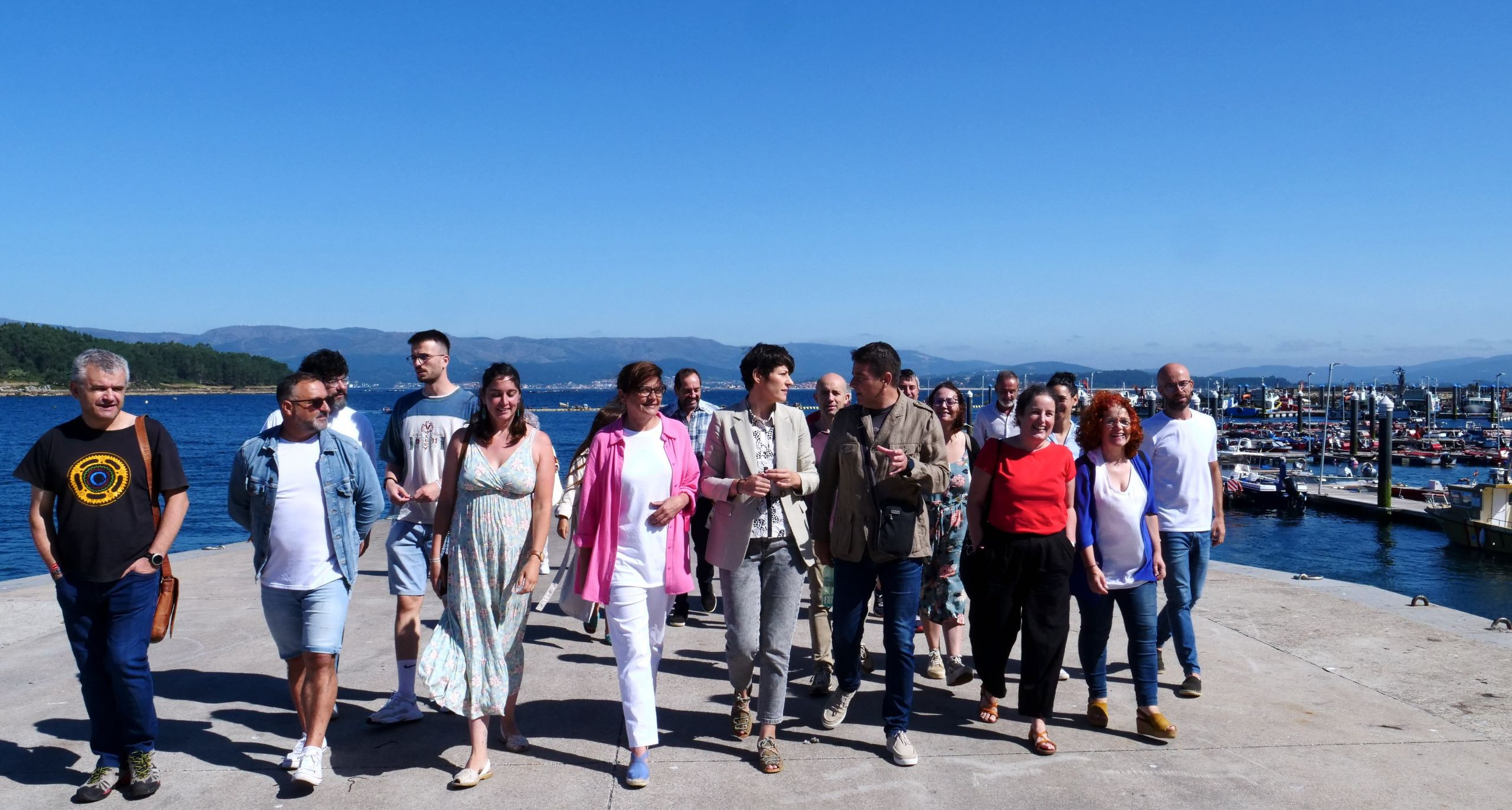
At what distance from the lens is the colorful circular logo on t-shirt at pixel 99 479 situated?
378cm

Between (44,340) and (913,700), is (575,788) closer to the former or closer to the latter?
(913,700)

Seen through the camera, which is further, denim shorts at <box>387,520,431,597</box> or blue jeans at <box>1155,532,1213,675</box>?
blue jeans at <box>1155,532,1213,675</box>

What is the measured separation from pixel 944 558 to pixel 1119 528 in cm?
119

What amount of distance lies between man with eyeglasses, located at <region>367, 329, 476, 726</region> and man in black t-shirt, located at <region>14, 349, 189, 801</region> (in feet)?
3.36

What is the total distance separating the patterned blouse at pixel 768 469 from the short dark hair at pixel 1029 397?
1206 mm

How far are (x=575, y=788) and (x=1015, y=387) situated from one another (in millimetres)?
3944

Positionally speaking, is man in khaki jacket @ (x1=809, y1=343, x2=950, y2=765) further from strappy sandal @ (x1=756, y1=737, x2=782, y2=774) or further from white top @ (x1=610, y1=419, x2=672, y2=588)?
white top @ (x1=610, y1=419, x2=672, y2=588)

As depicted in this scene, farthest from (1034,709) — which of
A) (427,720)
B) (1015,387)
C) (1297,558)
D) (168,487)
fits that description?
(1297,558)

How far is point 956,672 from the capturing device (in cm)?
534

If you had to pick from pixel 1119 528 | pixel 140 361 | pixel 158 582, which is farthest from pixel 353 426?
pixel 140 361

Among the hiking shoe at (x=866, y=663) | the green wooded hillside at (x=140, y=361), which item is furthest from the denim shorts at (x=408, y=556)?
the green wooded hillside at (x=140, y=361)

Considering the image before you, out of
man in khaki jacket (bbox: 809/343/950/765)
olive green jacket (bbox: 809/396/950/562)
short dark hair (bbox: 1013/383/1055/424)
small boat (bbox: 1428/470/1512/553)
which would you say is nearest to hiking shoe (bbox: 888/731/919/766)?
man in khaki jacket (bbox: 809/343/950/765)

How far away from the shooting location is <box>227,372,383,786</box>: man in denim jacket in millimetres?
4000

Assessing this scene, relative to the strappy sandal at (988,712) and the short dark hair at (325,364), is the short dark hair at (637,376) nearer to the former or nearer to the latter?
the short dark hair at (325,364)
